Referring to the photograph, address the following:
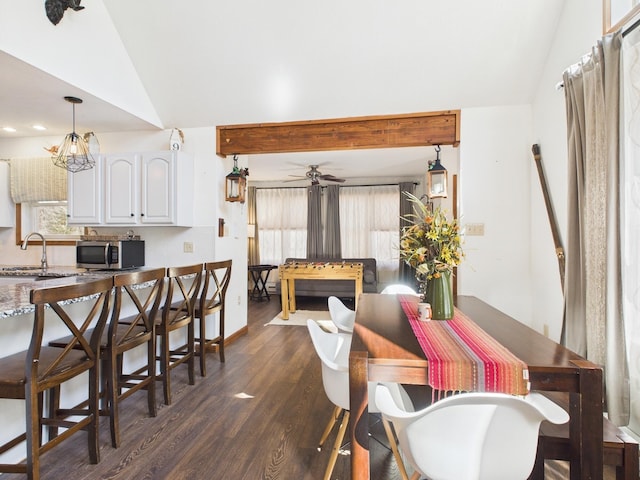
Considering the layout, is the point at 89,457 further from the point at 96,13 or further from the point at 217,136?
the point at 96,13

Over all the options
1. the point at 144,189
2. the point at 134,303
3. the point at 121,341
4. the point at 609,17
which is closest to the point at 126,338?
the point at 121,341

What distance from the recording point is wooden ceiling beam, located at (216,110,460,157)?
332 centimetres

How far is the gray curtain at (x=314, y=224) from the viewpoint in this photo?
24.0 feet

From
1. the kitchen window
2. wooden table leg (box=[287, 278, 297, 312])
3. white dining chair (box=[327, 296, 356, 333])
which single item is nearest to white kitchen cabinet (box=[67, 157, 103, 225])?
the kitchen window

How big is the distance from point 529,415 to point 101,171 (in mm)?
4231

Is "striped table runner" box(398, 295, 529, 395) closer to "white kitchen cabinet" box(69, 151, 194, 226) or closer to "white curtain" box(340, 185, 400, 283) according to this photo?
"white kitchen cabinet" box(69, 151, 194, 226)

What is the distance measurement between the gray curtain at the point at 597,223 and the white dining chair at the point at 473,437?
3.68 feet

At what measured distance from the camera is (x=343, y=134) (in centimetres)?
351

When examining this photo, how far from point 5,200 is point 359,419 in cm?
515

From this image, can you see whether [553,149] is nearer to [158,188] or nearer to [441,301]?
[441,301]

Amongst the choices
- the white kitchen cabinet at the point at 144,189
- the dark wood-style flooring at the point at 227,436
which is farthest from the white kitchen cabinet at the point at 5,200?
the dark wood-style flooring at the point at 227,436

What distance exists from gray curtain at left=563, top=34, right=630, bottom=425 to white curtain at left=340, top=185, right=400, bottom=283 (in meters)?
4.92

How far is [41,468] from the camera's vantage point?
1.72 metres

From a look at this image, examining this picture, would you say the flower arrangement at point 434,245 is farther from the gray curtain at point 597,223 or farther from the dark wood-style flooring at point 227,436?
the dark wood-style flooring at point 227,436
